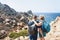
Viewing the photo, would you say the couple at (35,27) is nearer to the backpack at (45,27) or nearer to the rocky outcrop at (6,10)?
the backpack at (45,27)

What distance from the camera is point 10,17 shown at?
489 centimetres

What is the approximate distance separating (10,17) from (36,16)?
33.4 inches

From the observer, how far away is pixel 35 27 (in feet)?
14.2

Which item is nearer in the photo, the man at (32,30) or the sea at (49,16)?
the man at (32,30)

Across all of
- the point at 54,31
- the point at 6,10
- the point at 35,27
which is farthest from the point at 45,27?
the point at 6,10

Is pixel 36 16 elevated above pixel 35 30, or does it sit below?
above

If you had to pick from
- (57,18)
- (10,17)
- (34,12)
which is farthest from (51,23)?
(10,17)

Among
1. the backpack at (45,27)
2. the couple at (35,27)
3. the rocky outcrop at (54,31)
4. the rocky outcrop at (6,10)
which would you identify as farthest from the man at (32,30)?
the rocky outcrop at (6,10)

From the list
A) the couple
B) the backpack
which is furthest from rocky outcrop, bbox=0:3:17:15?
the backpack

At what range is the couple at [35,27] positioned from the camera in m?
4.27

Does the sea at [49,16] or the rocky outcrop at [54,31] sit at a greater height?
the sea at [49,16]

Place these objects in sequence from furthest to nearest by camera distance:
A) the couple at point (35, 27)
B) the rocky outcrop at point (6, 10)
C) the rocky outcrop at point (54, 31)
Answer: the rocky outcrop at point (6, 10) → the rocky outcrop at point (54, 31) → the couple at point (35, 27)

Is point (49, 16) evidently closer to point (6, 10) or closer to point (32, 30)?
point (32, 30)

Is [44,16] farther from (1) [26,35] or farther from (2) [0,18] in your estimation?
(2) [0,18]
